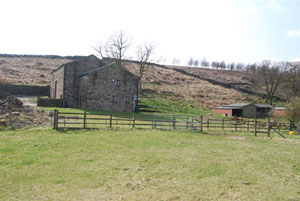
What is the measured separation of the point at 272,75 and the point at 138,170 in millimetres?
65465

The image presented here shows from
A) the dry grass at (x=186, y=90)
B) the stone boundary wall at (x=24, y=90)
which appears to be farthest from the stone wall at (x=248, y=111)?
the stone boundary wall at (x=24, y=90)

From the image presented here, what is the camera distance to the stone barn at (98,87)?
1467 inches

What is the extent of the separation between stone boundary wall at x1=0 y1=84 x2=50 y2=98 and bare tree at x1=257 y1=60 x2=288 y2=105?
50292 millimetres

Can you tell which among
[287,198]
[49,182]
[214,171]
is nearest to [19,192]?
[49,182]

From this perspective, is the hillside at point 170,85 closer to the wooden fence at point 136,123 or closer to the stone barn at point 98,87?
the stone barn at point 98,87

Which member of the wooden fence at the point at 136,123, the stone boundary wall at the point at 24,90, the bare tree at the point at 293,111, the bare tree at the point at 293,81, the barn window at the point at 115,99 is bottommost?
the wooden fence at the point at 136,123

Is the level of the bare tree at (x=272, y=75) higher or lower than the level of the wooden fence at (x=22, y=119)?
higher

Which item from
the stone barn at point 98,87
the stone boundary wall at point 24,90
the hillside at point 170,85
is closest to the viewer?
the stone barn at point 98,87

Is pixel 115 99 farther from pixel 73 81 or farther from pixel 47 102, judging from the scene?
pixel 47 102

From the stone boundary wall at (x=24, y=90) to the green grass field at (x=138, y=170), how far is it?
37.3 m

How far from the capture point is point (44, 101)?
3612 cm

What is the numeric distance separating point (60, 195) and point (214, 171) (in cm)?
556

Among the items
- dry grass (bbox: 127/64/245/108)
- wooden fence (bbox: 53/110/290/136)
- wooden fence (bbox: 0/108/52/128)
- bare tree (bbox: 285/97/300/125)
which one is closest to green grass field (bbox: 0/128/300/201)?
wooden fence (bbox: 0/108/52/128)

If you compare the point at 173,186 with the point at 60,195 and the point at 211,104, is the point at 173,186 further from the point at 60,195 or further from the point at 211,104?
the point at 211,104
